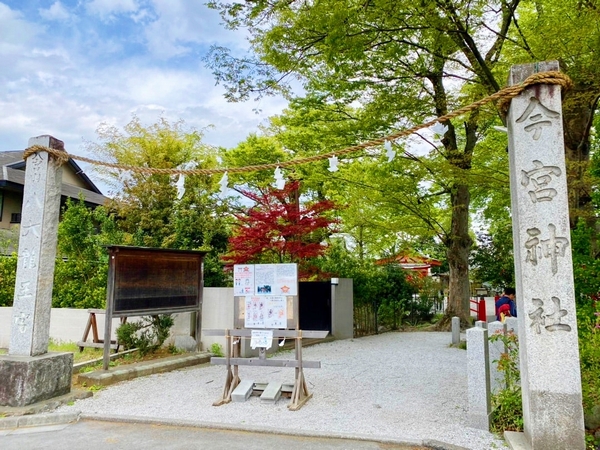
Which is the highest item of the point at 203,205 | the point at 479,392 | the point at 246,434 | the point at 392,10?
the point at 392,10

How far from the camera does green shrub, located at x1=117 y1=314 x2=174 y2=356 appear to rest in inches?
310

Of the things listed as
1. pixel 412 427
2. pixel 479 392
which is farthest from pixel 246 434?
pixel 479 392

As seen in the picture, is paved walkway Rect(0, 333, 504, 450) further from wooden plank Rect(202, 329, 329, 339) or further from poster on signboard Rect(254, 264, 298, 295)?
poster on signboard Rect(254, 264, 298, 295)

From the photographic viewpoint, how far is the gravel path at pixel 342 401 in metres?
4.55

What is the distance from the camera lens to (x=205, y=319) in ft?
28.4

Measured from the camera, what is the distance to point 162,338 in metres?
8.17

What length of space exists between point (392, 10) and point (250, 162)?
10.8 meters

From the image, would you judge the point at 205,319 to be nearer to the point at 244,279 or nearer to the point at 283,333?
the point at 244,279

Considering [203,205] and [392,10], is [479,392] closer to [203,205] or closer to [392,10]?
[392,10]

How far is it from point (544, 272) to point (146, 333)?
7239mm

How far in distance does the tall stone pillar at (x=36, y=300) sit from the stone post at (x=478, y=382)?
17.5 feet

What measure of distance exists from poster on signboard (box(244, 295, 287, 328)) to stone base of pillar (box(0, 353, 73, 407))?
266cm

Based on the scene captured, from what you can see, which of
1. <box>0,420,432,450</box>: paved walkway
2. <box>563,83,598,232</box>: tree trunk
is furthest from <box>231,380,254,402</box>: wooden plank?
<box>563,83,598,232</box>: tree trunk

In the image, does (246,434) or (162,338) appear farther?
(162,338)
